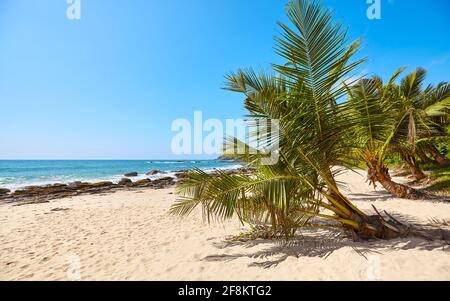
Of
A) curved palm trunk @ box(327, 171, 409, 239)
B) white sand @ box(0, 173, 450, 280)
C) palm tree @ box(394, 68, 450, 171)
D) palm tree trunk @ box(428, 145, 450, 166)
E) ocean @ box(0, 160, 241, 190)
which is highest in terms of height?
palm tree @ box(394, 68, 450, 171)

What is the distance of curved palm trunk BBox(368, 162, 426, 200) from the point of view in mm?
7734

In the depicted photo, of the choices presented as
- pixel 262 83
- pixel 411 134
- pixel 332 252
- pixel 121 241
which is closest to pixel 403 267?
pixel 332 252

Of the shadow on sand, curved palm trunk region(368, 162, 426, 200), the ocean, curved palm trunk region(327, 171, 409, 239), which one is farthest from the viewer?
the ocean

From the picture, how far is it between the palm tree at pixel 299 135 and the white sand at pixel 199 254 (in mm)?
606

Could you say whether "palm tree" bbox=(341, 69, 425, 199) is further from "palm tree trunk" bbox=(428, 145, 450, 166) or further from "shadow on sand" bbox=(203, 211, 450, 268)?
"palm tree trunk" bbox=(428, 145, 450, 166)

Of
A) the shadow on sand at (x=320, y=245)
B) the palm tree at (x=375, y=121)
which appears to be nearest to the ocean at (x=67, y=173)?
the shadow on sand at (x=320, y=245)

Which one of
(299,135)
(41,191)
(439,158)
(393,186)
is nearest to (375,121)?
(299,135)

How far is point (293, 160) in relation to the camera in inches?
150

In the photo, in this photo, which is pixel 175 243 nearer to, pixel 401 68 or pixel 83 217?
pixel 83 217

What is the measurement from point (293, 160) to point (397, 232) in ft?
6.89

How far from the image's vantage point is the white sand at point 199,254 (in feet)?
10.1

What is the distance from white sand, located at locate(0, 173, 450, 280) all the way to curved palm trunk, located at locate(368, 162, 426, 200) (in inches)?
29.7

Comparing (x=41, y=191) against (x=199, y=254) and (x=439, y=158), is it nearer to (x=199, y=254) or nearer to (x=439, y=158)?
(x=199, y=254)

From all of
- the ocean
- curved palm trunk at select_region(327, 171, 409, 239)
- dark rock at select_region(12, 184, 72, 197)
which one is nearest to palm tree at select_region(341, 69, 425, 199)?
curved palm trunk at select_region(327, 171, 409, 239)
